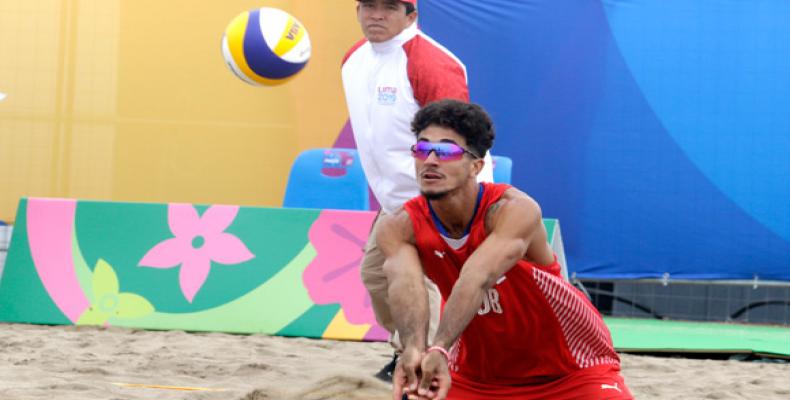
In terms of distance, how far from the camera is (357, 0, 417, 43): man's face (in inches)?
176

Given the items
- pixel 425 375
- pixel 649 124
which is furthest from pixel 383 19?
pixel 649 124

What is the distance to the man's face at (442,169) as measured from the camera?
9.95ft

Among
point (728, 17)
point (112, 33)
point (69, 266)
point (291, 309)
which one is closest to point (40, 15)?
point (112, 33)

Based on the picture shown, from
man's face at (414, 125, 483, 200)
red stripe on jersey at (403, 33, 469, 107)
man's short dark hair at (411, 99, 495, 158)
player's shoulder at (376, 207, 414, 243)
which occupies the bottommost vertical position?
player's shoulder at (376, 207, 414, 243)

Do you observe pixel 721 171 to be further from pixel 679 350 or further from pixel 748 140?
pixel 679 350

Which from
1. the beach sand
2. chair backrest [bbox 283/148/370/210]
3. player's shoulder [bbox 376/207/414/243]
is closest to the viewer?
player's shoulder [bbox 376/207/414/243]

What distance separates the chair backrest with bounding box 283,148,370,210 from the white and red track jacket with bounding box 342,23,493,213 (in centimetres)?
397

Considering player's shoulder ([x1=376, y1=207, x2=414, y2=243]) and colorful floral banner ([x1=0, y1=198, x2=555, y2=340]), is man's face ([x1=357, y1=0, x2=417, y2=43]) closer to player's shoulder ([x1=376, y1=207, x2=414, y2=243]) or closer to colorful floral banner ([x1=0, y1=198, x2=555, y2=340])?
player's shoulder ([x1=376, y1=207, x2=414, y2=243])

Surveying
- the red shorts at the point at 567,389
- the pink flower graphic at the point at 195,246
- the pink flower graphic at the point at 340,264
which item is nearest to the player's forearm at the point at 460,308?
the red shorts at the point at 567,389

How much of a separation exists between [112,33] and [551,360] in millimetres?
6869

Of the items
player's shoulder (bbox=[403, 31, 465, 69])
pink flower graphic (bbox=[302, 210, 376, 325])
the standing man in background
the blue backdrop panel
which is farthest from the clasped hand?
the blue backdrop panel

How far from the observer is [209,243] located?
6.74m

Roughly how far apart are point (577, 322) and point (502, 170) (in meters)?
4.80

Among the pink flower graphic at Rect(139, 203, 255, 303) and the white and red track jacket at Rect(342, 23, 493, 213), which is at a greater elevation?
the white and red track jacket at Rect(342, 23, 493, 213)
